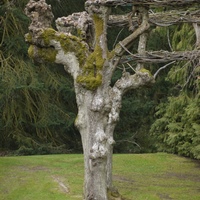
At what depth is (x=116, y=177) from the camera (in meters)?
14.1

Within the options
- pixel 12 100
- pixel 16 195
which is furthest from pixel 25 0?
pixel 16 195

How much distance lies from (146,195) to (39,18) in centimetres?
439

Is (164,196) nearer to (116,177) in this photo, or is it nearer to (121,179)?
(121,179)

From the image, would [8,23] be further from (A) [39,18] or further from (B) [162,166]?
(A) [39,18]

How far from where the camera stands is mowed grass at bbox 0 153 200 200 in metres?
11.7

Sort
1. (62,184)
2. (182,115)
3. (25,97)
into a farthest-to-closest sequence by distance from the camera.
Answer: (25,97) < (182,115) < (62,184)

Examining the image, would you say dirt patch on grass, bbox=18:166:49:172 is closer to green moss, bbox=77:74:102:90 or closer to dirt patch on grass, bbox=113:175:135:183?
dirt patch on grass, bbox=113:175:135:183

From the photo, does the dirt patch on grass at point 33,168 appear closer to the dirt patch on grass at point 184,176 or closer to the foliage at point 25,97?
the dirt patch on grass at point 184,176

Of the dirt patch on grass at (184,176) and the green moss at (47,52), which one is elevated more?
the green moss at (47,52)

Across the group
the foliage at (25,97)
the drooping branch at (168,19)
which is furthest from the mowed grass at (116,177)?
the drooping branch at (168,19)

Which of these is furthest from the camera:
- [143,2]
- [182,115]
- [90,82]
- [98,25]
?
[182,115]

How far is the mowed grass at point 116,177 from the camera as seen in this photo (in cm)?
1172

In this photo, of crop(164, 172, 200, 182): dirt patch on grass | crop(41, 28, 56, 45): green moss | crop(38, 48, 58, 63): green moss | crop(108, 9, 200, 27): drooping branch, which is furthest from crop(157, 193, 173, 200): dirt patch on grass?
crop(41, 28, 56, 45): green moss

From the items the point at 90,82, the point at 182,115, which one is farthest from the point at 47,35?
the point at 182,115
